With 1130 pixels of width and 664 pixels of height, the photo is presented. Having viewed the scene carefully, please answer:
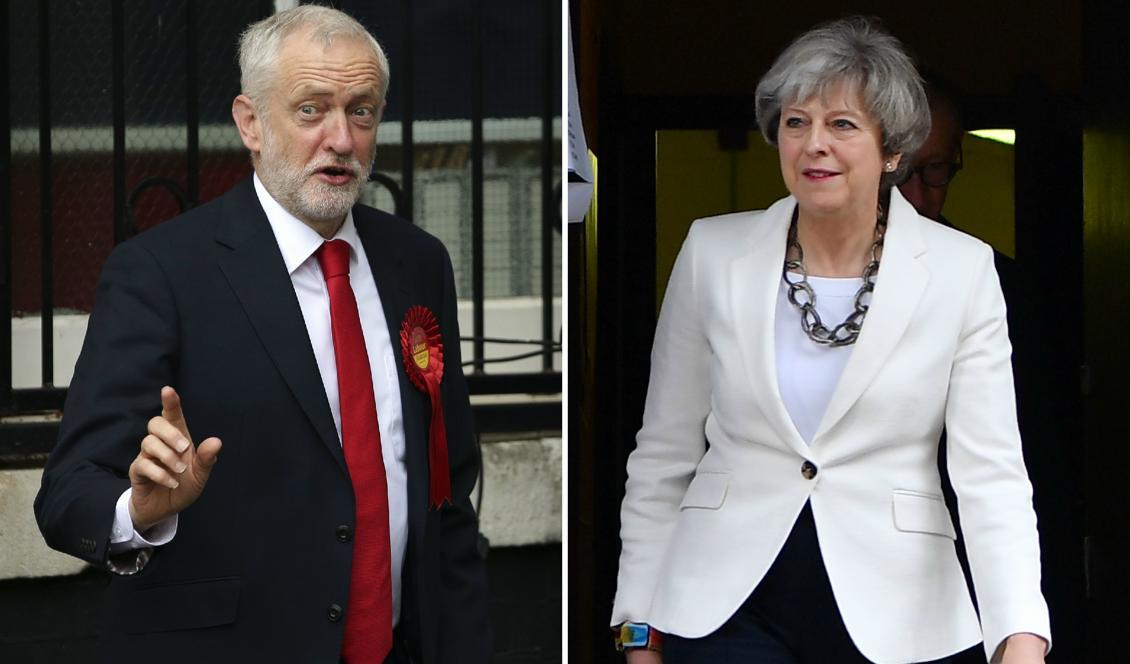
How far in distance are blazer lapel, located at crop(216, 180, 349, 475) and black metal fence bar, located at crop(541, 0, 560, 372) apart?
1.40 m

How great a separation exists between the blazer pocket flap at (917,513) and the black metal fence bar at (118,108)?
1968 millimetres

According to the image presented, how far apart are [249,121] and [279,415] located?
546 mm

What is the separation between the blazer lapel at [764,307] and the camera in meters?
2.53

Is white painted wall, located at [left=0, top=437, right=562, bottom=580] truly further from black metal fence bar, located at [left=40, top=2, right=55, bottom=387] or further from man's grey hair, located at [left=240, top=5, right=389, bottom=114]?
man's grey hair, located at [left=240, top=5, right=389, bottom=114]

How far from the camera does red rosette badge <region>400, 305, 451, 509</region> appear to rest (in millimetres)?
2777

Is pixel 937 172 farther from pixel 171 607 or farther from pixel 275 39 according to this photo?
pixel 171 607

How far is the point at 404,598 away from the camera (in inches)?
107


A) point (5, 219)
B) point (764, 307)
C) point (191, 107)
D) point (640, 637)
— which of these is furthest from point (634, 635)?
point (5, 219)

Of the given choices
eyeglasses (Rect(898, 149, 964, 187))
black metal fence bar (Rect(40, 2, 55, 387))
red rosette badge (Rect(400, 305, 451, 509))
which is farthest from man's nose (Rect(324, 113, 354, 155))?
black metal fence bar (Rect(40, 2, 55, 387))

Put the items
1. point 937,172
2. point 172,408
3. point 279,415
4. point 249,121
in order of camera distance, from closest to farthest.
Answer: point 172,408, point 279,415, point 249,121, point 937,172

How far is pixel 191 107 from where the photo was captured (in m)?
3.76

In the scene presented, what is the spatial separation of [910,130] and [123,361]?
1236mm

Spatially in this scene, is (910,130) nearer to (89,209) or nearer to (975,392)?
(975,392)

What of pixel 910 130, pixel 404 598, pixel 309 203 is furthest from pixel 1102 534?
pixel 309 203
